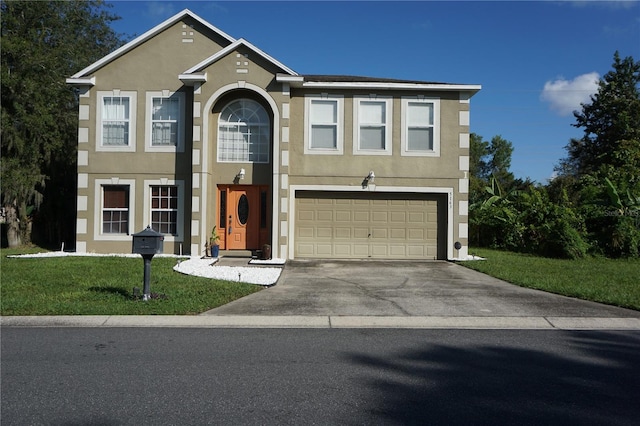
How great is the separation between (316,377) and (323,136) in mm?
12282

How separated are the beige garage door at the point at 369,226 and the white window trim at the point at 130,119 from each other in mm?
5723

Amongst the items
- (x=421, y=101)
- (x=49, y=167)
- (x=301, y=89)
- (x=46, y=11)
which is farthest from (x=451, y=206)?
(x=46, y=11)

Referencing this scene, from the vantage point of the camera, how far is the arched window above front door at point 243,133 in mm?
17203

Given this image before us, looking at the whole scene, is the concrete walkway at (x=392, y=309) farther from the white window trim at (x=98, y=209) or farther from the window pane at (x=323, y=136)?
the white window trim at (x=98, y=209)

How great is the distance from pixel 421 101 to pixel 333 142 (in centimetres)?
318

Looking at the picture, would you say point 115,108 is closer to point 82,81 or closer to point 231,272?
point 82,81

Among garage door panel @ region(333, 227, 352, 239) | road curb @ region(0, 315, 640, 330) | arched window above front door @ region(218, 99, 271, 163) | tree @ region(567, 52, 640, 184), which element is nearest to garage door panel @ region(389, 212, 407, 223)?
garage door panel @ region(333, 227, 352, 239)

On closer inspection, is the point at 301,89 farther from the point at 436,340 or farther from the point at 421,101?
the point at 436,340

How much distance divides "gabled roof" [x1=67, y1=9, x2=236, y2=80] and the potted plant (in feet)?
20.7

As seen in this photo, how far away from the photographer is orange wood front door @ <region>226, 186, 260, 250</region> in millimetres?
17234

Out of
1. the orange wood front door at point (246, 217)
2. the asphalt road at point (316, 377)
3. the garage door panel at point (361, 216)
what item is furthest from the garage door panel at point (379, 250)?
the asphalt road at point (316, 377)

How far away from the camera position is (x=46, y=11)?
863 inches

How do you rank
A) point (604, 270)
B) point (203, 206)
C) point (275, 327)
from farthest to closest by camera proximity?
point (203, 206) < point (604, 270) < point (275, 327)

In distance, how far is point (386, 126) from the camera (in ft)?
56.5
